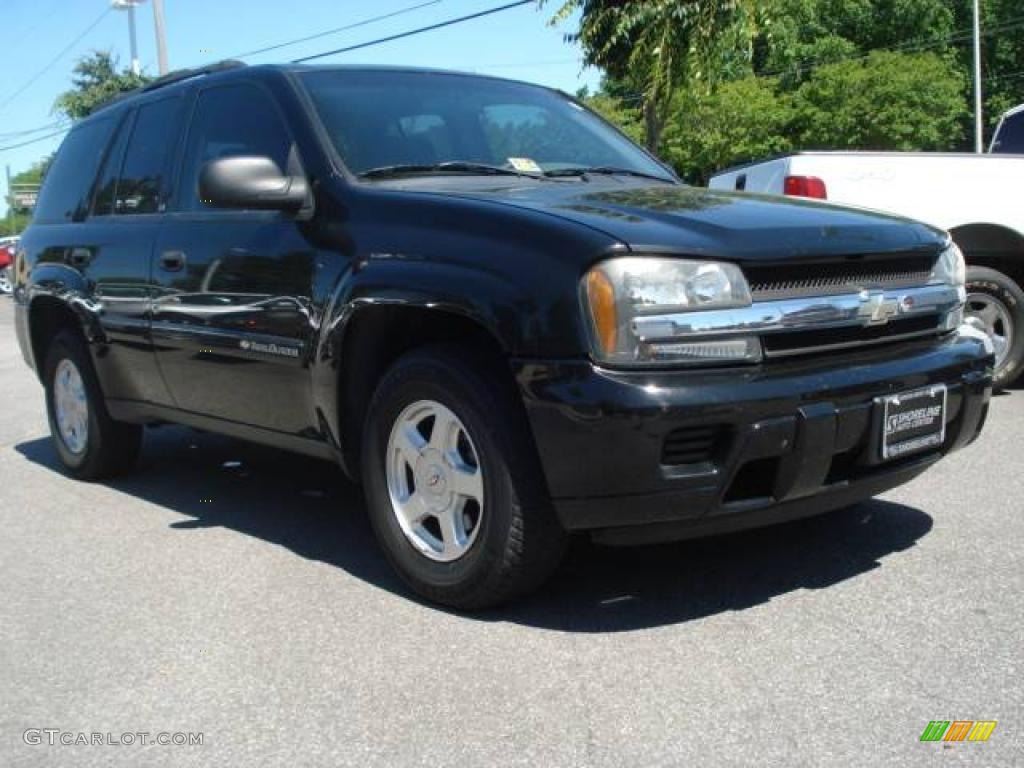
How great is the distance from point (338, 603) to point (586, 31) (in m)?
11.7

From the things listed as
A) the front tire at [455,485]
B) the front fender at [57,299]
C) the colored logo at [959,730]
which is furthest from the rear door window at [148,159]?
the colored logo at [959,730]

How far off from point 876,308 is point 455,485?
1.44 metres

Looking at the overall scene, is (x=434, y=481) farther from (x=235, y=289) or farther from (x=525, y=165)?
(x=525, y=165)

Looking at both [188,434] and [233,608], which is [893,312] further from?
[188,434]

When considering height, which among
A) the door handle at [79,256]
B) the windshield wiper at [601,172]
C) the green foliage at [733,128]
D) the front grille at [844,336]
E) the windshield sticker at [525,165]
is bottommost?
the green foliage at [733,128]

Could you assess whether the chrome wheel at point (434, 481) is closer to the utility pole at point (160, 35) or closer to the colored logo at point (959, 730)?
the colored logo at point (959, 730)

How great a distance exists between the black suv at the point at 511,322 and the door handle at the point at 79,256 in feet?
1.33

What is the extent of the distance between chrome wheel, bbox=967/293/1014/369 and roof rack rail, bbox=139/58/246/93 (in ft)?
15.5

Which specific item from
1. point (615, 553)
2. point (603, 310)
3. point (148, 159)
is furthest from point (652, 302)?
point (148, 159)

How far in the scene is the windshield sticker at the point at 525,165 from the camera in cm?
429

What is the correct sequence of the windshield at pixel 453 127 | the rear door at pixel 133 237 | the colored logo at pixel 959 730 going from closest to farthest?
the colored logo at pixel 959 730 → the windshield at pixel 453 127 → the rear door at pixel 133 237

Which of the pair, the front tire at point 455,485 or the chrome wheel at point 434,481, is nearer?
the front tire at point 455,485

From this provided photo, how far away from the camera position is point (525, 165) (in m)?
4.34

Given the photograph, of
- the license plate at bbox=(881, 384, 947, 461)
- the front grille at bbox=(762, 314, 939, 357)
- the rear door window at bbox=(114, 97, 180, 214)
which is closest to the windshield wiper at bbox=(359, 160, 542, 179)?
the front grille at bbox=(762, 314, 939, 357)
